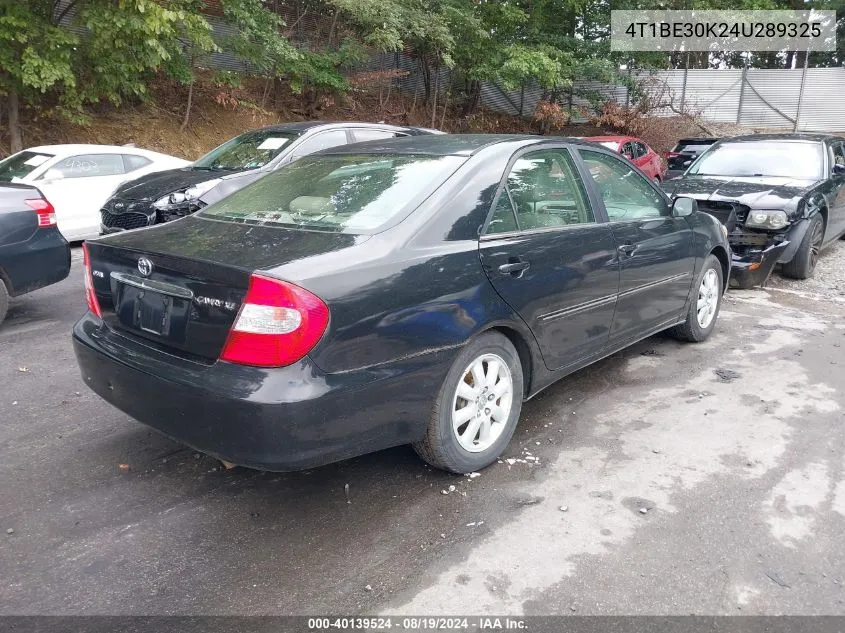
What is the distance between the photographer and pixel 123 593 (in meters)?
2.51

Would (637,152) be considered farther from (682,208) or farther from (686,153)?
(682,208)

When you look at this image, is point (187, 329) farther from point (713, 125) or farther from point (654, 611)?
point (713, 125)

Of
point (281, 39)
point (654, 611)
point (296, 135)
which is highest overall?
point (281, 39)

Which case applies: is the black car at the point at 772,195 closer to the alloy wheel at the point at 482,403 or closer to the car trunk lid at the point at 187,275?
the alloy wheel at the point at 482,403

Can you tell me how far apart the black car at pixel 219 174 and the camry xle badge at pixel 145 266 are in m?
4.40

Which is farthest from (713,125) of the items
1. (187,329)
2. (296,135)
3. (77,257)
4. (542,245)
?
(187,329)

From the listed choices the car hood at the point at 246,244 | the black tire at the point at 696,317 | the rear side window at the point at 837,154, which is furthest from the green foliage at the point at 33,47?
the rear side window at the point at 837,154

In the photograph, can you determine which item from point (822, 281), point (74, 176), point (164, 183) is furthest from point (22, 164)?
point (822, 281)

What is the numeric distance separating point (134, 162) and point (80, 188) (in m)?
0.98

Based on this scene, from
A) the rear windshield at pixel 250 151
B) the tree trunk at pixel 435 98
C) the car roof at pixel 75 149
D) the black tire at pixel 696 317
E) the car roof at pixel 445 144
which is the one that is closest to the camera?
the car roof at pixel 445 144

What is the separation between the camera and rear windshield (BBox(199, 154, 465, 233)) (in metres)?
3.19

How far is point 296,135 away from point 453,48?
10476 mm

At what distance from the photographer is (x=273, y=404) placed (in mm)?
2543

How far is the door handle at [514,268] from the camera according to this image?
3301mm
